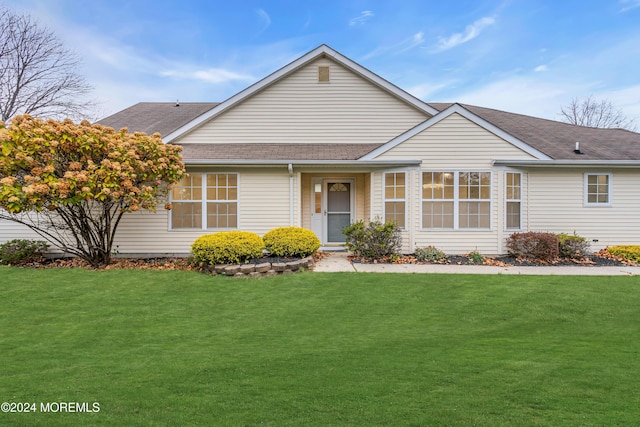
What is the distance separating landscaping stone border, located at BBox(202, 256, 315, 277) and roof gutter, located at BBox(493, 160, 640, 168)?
21.9 ft

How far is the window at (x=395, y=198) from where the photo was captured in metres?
10.5

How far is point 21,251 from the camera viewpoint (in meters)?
9.61

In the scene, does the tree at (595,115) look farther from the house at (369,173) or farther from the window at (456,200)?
the window at (456,200)

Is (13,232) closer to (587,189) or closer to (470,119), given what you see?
(470,119)

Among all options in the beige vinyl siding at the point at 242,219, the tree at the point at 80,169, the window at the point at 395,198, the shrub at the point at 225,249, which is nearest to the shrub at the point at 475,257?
the window at the point at 395,198

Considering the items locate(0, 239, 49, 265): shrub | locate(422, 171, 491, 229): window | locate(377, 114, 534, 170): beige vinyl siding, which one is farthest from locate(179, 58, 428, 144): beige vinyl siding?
locate(0, 239, 49, 265): shrub

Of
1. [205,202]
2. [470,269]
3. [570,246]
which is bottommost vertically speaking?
[470,269]

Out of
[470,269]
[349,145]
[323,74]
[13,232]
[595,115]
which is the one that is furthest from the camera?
[595,115]

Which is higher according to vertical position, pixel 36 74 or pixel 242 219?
pixel 36 74

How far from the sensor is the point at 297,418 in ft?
8.98

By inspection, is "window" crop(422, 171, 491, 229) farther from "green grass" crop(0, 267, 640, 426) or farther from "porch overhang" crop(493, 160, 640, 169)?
"green grass" crop(0, 267, 640, 426)

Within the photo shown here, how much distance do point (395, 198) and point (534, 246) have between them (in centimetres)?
413

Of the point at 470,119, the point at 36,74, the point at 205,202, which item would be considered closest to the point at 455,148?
the point at 470,119

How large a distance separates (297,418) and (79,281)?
7.18 meters
